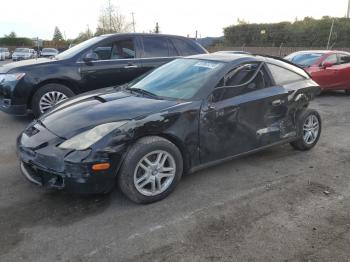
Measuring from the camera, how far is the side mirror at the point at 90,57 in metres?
6.74

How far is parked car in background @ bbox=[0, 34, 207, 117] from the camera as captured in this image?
6336 millimetres

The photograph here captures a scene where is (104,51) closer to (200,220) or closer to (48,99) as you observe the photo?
(48,99)

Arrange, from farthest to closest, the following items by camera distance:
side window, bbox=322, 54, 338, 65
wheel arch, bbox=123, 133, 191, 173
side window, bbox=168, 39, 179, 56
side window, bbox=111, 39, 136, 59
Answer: side window, bbox=322, 54, 338, 65 → side window, bbox=168, 39, 179, 56 → side window, bbox=111, 39, 136, 59 → wheel arch, bbox=123, 133, 191, 173

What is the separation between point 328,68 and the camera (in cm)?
1019

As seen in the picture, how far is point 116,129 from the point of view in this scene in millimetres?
3354

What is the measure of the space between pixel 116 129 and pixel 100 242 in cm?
101

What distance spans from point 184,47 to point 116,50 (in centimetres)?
152

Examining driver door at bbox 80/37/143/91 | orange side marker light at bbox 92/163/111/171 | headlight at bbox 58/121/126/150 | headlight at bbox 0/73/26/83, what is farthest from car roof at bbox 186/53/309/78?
headlight at bbox 0/73/26/83

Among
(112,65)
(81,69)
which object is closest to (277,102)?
(112,65)

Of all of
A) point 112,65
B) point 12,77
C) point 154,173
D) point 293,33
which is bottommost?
point 154,173

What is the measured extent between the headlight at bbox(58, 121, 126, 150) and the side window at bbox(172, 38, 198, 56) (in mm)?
4646

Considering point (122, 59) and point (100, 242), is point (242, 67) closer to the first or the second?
point (100, 242)

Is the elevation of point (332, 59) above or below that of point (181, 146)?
above

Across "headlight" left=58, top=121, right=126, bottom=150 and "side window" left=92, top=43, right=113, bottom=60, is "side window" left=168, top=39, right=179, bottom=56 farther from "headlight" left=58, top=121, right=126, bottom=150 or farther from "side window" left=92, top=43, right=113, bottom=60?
"headlight" left=58, top=121, right=126, bottom=150
